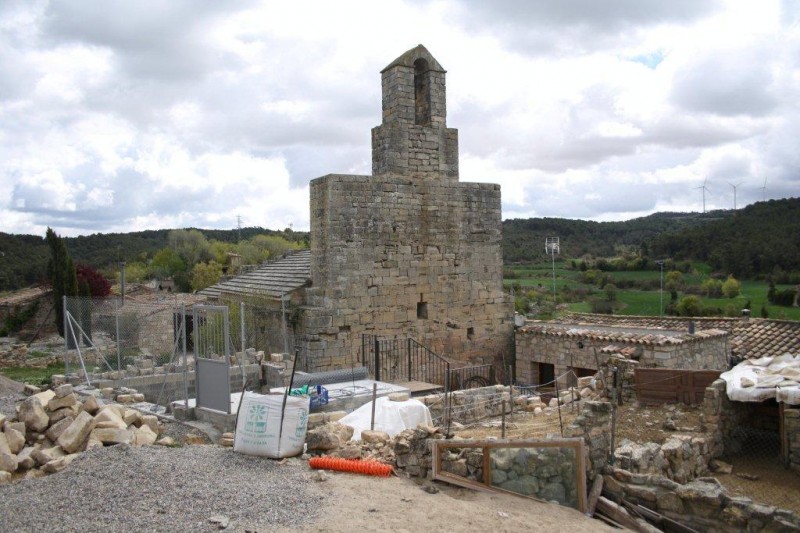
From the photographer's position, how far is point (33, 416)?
9.29m

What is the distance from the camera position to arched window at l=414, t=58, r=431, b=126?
16109mm

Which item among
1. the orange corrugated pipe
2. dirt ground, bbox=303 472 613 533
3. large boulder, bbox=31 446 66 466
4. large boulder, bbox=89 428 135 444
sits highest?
large boulder, bbox=89 428 135 444

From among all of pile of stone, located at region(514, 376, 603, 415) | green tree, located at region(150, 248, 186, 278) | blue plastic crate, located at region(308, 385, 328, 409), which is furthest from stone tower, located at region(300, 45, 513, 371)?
green tree, located at region(150, 248, 186, 278)

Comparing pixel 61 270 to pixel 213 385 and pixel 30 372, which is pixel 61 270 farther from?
pixel 213 385

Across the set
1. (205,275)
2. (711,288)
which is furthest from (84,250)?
(711,288)

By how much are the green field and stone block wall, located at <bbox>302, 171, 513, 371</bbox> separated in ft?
87.2

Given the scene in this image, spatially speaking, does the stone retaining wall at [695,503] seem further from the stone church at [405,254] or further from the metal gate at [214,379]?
the stone church at [405,254]

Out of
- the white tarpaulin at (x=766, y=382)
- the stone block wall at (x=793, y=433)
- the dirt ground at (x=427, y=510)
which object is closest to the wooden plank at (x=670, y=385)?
the white tarpaulin at (x=766, y=382)

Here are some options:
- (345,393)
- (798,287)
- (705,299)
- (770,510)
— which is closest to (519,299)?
(705,299)

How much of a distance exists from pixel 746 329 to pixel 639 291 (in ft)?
114

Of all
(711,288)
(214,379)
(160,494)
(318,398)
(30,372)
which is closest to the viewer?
(160,494)

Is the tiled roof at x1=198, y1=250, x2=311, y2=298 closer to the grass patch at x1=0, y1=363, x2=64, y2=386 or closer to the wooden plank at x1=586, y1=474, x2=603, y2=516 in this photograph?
the grass patch at x1=0, y1=363, x2=64, y2=386

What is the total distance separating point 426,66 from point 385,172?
2.98 m

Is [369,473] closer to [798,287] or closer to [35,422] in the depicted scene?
[35,422]
